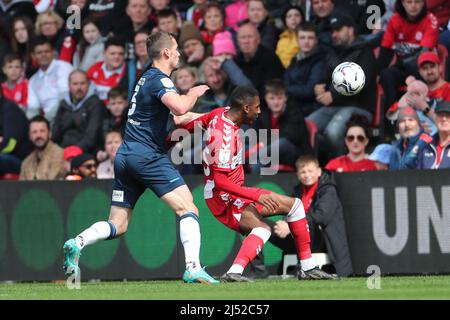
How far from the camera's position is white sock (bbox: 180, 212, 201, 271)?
1151cm

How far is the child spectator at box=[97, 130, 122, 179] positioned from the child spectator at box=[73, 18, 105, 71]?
2.63 m

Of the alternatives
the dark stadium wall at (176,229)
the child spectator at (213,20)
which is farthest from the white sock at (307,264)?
the child spectator at (213,20)

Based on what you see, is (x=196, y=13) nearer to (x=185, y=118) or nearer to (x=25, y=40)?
(x=25, y=40)

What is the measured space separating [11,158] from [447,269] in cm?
768

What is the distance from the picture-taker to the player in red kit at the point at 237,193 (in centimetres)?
1205

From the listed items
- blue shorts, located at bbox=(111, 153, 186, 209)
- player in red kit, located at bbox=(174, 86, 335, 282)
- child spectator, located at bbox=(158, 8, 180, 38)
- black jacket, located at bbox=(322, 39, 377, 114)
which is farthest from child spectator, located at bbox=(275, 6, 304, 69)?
blue shorts, located at bbox=(111, 153, 186, 209)

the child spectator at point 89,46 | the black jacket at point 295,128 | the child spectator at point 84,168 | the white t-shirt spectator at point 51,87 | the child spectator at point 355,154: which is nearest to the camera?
the child spectator at point 355,154

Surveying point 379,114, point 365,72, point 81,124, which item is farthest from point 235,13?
point 379,114

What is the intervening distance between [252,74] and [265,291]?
7049 millimetres

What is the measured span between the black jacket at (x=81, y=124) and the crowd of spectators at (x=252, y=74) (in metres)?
0.02

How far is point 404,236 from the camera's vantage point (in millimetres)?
14070

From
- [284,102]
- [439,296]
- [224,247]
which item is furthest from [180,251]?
[439,296]

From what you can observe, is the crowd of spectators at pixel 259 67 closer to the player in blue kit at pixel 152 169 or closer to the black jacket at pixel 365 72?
the black jacket at pixel 365 72

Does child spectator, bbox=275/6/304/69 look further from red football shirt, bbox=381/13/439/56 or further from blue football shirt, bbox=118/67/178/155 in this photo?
blue football shirt, bbox=118/67/178/155
